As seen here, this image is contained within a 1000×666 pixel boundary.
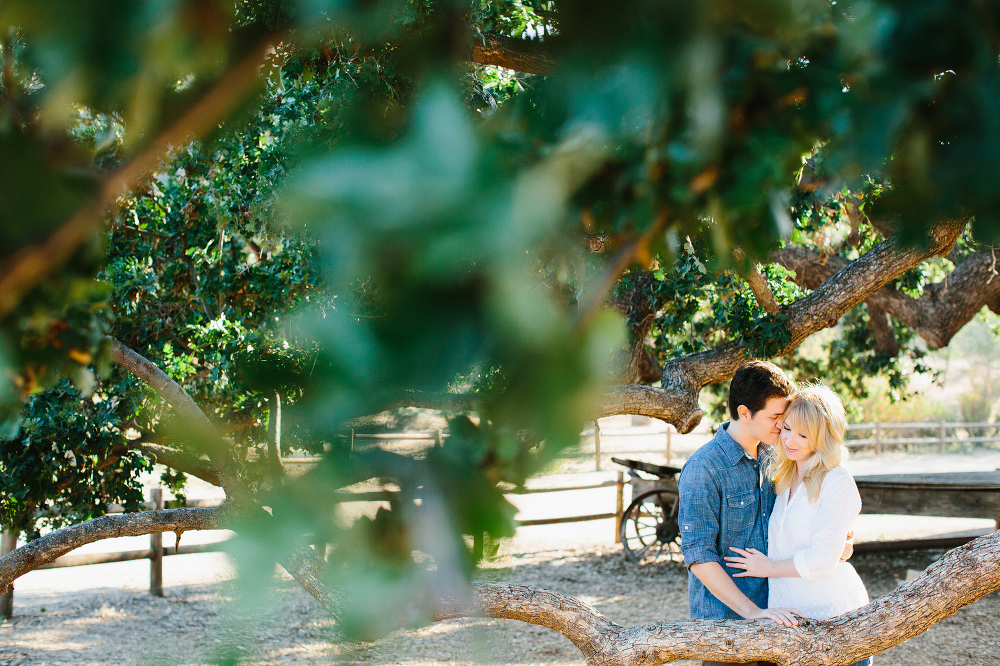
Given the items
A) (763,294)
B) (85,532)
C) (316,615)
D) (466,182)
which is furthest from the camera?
(316,615)

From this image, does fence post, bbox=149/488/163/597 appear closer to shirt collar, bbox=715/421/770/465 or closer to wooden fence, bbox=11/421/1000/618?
wooden fence, bbox=11/421/1000/618

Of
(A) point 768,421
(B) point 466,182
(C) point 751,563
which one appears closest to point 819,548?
(C) point 751,563

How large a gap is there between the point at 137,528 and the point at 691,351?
4.02m

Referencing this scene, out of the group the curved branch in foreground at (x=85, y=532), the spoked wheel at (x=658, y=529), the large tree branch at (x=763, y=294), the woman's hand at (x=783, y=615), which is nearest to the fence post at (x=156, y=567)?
the curved branch in foreground at (x=85, y=532)

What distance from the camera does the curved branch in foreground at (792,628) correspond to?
235 centimetres

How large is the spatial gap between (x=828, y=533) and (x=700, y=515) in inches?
16.6

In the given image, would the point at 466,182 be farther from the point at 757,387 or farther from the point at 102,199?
the point at 757,387

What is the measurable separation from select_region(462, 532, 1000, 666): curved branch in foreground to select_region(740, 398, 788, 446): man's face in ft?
2.13

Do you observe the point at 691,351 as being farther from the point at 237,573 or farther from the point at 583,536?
the point at 237,573

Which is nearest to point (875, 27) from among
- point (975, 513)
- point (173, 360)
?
point (173, 360)

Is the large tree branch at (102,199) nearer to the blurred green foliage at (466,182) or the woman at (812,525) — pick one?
the blurred green foliage at (466,182)

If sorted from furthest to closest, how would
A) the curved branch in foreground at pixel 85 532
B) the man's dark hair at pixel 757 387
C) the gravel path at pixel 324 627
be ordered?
the gravel path at pixel 324 627, the curved branch in foreground at pixel 85 532, the man's dark hair at pixel 757 387

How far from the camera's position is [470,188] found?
0.48 m

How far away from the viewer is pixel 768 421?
8.89 ft
